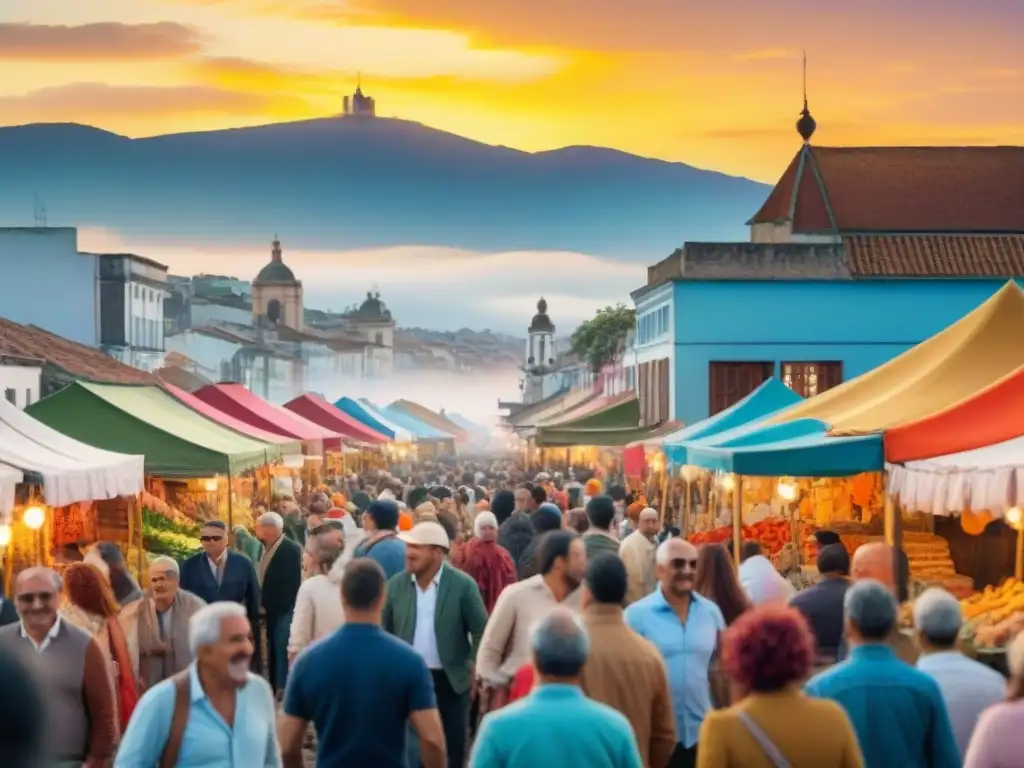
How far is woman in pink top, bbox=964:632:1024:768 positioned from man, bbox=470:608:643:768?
1147 mm

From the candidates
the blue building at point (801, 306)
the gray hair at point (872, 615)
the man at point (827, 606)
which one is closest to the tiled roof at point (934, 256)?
the blue building at point (801, 306)

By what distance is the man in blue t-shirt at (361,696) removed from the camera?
7.64 m

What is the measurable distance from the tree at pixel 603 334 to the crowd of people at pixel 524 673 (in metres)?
77.6

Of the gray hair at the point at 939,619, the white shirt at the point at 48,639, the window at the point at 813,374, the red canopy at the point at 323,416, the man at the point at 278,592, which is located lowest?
the man at the point at 278,592

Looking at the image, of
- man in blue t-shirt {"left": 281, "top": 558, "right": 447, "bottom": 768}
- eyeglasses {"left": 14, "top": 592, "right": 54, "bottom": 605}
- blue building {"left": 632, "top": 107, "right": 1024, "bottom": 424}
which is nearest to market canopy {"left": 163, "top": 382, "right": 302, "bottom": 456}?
blue building {"left": 632, "top": 107, "right": 1024, "bottom": 424}

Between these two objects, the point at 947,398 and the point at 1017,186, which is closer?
the point at 947,398

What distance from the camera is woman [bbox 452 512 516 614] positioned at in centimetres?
1398

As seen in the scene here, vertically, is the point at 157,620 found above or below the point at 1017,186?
below

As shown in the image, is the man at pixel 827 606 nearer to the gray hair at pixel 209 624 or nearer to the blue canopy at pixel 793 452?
the gray hair at pixel 209 624

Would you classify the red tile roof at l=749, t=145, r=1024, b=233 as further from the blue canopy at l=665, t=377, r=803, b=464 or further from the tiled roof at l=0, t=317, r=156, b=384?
the blue canopy at l=665, t=377, r=803, b=464

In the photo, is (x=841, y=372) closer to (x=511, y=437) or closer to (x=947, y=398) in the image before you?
(x=947, y=398)

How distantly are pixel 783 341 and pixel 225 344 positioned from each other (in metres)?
75.6

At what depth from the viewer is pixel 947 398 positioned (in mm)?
16906

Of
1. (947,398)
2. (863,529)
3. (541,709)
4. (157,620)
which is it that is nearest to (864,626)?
(541,709)
